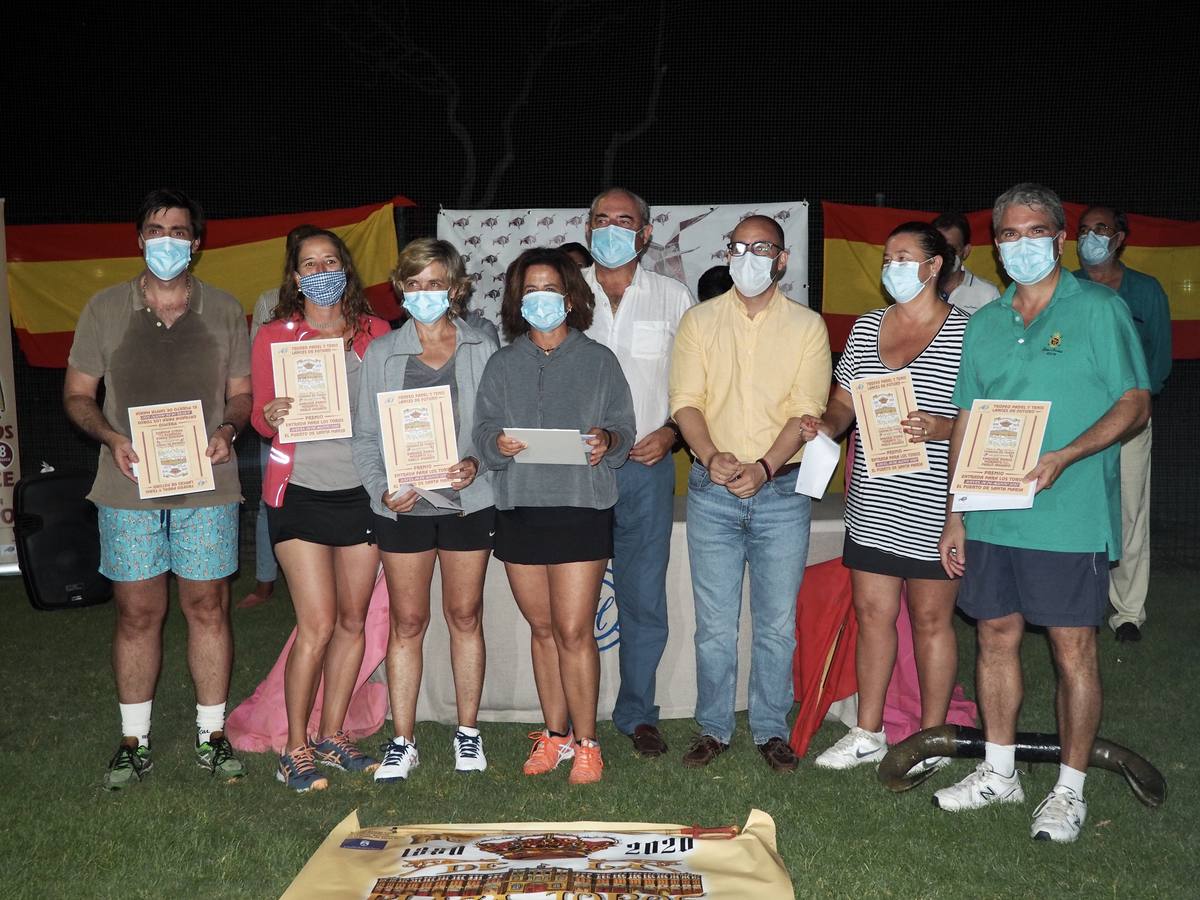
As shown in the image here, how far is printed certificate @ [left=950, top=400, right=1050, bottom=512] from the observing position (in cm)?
320

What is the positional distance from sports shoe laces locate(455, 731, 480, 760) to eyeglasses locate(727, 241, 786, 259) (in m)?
1.86


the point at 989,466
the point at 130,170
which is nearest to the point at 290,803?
the point at 989,466

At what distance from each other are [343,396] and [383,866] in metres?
1.46

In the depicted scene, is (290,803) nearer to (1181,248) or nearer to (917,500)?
(917,500)

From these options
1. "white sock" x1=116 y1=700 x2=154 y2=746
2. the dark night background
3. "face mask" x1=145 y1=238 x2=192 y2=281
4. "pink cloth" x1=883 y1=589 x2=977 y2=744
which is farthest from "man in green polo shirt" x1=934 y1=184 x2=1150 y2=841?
the dark night background

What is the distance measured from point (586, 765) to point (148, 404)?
1845mm

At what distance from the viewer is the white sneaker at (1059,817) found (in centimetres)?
327

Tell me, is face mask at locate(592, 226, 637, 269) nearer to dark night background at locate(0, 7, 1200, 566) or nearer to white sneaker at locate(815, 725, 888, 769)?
white sneaker at locate(815, 725, 888, 769)

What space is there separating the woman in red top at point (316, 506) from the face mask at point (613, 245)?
31.4 inches

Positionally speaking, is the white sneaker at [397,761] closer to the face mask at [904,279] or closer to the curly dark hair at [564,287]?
the curly dark hair at [564,287]

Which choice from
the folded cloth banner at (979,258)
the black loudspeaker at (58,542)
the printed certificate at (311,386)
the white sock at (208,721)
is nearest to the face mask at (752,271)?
the printed certificate at (311,386)

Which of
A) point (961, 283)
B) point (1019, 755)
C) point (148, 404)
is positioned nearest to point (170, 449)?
point (148, 404)

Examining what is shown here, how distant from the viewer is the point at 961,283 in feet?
15.3

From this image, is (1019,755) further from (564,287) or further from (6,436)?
(6,436)
